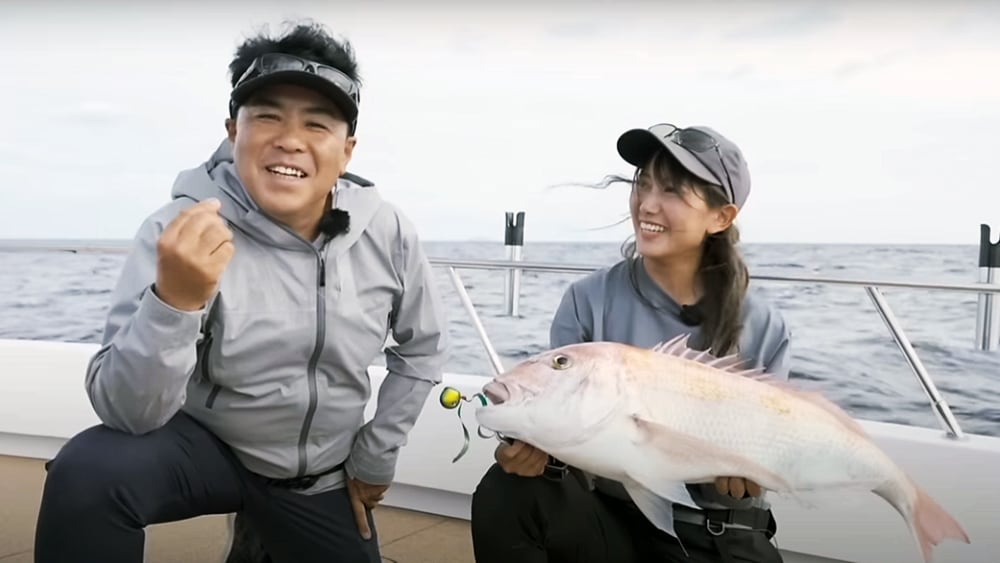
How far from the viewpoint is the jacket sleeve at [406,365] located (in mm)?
1830

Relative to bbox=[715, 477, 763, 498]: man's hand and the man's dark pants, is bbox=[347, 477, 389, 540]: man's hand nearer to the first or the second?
the man's dark pants

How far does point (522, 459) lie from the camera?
155 cm

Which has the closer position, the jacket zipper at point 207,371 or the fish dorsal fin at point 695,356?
the fish dorsal fin at point 695,356

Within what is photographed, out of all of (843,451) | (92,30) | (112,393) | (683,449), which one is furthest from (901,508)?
(92,30)

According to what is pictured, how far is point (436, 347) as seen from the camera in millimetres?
1961

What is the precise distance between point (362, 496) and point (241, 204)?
2.43 feet

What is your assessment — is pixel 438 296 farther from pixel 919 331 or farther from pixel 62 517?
pixel 919 331

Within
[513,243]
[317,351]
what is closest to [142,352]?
[317,351]

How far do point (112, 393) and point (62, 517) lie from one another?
0.26 metres

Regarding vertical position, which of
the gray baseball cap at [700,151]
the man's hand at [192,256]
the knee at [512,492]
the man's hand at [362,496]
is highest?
the gray baseball cap at [700,151]

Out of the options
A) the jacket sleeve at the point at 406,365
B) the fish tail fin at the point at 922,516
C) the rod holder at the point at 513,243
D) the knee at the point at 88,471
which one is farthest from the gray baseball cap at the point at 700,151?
the rod holder at the point at 513,243

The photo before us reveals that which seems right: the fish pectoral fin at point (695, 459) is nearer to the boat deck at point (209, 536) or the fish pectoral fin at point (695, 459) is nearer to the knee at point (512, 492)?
the knee at point (512, 492)

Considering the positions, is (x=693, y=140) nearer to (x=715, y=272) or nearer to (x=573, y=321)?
(x=715, y=272)

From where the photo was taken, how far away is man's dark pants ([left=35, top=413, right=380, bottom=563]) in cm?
145
